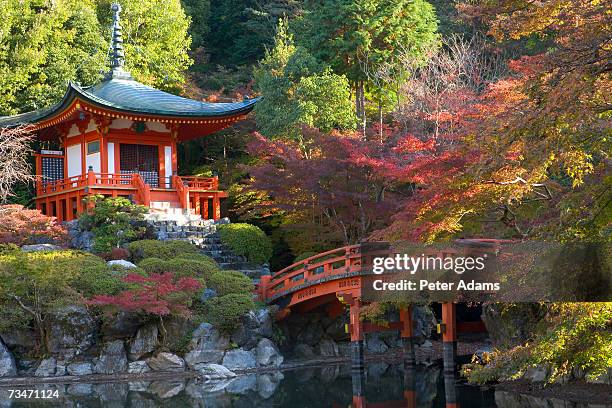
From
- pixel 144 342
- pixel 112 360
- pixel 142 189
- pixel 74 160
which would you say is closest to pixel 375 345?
pixel 144 342

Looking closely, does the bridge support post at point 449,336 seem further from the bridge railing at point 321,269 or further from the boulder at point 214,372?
the boulder at point 214,372

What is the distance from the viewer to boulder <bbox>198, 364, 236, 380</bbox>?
15672 mm

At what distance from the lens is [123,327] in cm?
1597

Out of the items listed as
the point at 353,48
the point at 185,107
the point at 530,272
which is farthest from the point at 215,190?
the point at 530,272

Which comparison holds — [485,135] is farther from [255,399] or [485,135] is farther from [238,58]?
[238,58]

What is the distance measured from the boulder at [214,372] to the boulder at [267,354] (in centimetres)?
83

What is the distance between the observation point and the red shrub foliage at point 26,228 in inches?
725

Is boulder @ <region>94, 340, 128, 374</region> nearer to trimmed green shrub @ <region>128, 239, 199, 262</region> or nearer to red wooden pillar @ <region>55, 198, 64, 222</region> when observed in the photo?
trimmed green shrub @ <region>128, 239, 199, 262</region>

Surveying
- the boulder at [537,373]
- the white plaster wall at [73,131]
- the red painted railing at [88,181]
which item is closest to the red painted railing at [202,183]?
the red painted railing at [88,181]

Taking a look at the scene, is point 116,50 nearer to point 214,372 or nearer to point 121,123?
point 121,123

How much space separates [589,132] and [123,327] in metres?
10.1

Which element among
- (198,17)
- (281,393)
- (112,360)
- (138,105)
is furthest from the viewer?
(198,17)

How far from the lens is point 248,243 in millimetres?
19719

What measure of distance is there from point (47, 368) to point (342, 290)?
556 centimetres
